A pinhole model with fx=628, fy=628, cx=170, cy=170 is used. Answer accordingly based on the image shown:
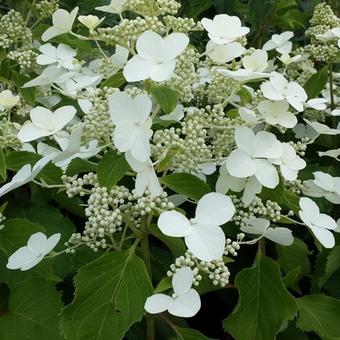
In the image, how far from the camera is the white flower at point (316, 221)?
0.99 metres

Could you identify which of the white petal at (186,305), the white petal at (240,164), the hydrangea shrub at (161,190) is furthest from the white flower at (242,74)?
the white petal at (186,305)

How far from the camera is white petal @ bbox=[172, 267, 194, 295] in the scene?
0.83 m

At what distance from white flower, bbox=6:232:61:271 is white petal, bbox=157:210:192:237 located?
24cm

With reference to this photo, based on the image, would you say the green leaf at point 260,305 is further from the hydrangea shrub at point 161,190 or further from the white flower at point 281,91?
the white flower at point 281,91

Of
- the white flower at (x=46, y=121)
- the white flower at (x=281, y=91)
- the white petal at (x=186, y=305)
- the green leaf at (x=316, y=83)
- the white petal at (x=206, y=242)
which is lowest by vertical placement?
the green leaf at (x=316, y=83)

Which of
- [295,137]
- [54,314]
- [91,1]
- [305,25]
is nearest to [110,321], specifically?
[54,314]

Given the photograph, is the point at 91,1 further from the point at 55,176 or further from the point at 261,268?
the point at 261,268

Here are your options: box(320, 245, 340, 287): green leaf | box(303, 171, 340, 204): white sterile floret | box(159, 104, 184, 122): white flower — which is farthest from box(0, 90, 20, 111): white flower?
box(320, 245, 340, 287): green leaf

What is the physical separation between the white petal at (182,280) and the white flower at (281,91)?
1.00 feet

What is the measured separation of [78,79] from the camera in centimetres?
111

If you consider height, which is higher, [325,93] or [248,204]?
[248,204]

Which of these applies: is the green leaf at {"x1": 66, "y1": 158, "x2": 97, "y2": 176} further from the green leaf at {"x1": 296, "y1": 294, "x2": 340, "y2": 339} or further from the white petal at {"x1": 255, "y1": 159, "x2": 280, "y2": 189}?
the green leaf at {"x1": 296, "y1": 294, "x2": 340, "y2": 339}

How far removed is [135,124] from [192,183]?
126 millimetres

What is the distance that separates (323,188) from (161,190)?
372 mm
